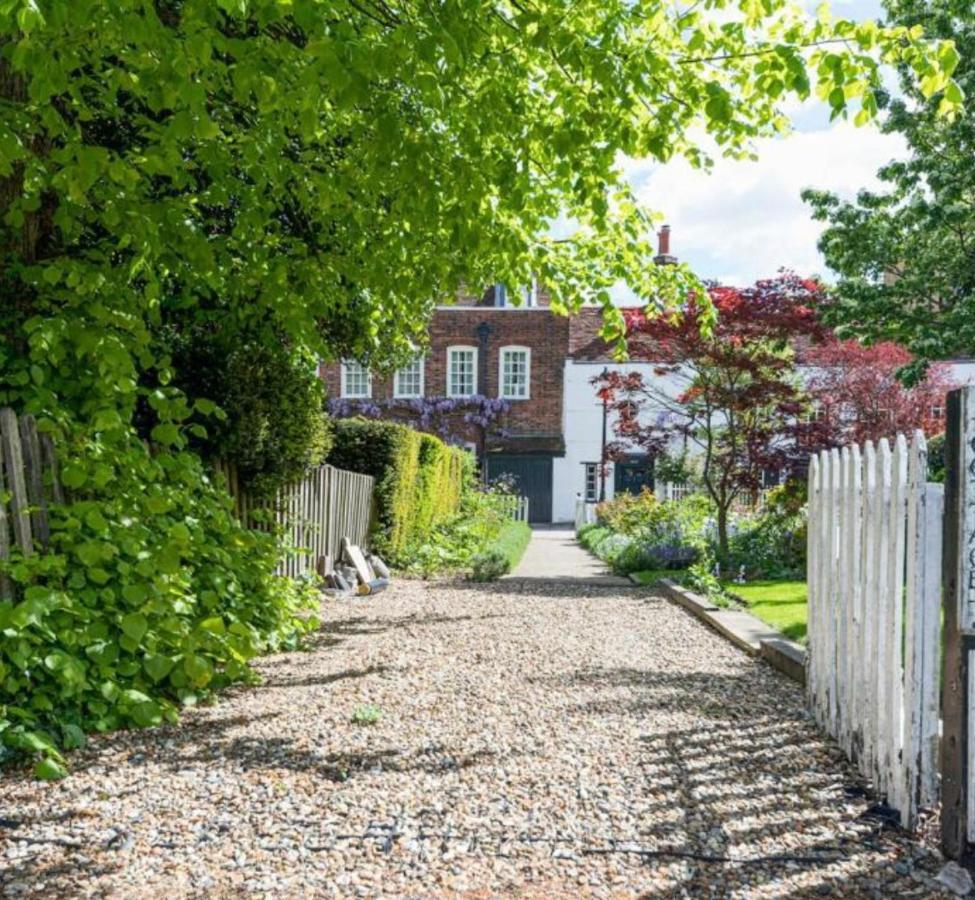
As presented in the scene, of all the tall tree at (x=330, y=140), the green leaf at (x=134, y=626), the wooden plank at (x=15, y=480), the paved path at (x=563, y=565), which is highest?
the tall tree at (x=330, y=140)

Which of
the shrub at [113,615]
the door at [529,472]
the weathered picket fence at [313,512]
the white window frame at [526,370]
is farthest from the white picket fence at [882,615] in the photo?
the white window frame at [526,370]

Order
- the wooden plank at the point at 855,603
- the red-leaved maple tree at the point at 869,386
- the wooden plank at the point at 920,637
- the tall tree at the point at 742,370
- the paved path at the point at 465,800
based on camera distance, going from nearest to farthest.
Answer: the paved path at the point at 465,800 < the wooden plank at the point at 920,637 < the wooden plank at the point at 855,603 < the tall tree at the point at 742,370 < the red-leaved maple tree at the point at 869,386

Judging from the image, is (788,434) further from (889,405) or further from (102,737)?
(102,737)

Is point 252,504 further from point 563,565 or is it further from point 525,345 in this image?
point 525,345

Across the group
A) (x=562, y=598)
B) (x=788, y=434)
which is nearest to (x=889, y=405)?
(x=788, y=434)

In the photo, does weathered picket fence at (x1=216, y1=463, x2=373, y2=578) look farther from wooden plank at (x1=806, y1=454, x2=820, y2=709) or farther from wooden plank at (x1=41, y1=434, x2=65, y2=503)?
wooden plank at (x1=806, y1=454, x2=820, y2=709)

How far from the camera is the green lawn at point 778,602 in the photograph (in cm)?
745

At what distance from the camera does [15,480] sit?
13.6 ft

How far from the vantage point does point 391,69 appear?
11.4 feet

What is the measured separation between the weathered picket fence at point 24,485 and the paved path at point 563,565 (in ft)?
26.6

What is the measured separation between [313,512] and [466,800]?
6.54 m

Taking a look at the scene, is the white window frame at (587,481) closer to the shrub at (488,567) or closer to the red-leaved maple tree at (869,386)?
the red-leaved maple tree at (869,386)

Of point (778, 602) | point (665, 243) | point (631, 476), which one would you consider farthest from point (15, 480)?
point (665, 243)

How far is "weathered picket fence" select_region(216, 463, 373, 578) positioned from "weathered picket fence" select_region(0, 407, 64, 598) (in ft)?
8.77
